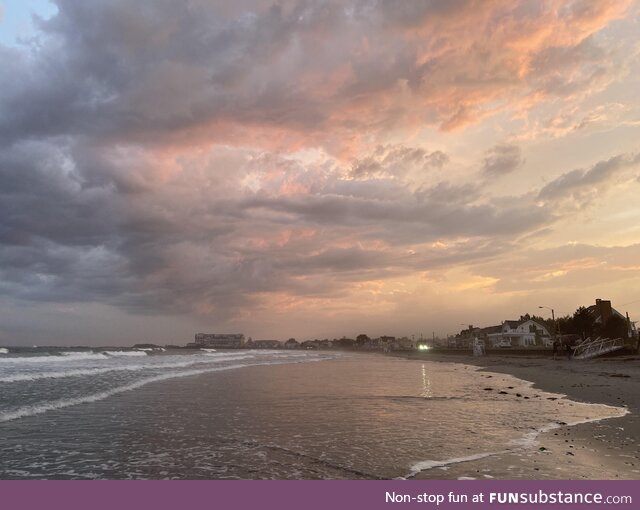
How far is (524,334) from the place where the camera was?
128m

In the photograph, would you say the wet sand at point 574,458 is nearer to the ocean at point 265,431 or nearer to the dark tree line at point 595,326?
the ocean at point 265,431

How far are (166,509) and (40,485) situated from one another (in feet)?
10.4

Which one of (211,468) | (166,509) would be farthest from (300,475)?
(166,509)

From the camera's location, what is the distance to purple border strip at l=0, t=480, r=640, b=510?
814 cm

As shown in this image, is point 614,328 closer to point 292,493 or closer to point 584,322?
point 584,322

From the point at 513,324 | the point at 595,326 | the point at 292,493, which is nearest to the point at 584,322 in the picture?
the point at 595,326

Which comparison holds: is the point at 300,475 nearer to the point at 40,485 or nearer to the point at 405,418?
the point at 40,485

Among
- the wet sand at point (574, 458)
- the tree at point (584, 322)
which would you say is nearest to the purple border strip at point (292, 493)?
the wet sand at point (574, 458)

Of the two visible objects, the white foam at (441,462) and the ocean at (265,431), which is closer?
the white foam at (441,462)

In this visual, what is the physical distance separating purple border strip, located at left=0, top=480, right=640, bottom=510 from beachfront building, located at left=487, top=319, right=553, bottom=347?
129 metres

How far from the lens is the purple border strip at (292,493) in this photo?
8141mm

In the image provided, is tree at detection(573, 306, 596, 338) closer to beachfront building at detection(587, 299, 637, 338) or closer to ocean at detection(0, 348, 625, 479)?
beachfront building at detection(587, 299, 637, 338)

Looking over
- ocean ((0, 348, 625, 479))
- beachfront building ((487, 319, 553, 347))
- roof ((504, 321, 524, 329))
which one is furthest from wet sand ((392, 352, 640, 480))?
roof ((504, 321, 524, 329))

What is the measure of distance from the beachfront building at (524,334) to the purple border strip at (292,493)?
425 feet
